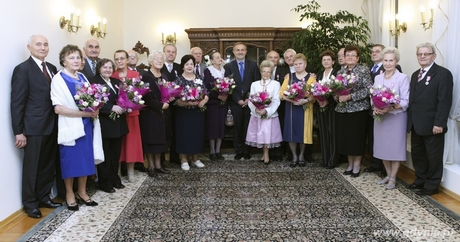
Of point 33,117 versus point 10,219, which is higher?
point 33,117

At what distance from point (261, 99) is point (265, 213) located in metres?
2.05

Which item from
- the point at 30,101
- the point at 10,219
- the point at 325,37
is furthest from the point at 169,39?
the point at 10,219

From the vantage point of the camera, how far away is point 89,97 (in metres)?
3.71

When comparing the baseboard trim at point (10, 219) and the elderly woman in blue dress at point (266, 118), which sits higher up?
the elderly woman in blue dress at point (266, 118)

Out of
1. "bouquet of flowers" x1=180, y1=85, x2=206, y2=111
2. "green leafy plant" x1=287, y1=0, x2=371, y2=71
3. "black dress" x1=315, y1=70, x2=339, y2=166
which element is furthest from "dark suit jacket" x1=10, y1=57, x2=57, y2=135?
"green leafy plant" x1=287, y1=0, x2=371, y2=71

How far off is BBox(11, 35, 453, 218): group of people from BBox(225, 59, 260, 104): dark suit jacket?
0.05ft

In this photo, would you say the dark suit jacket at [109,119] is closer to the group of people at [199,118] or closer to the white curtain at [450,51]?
the group of people at [199,118]

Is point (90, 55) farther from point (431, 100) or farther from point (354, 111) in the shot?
point (431, 100)

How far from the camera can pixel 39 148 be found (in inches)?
148

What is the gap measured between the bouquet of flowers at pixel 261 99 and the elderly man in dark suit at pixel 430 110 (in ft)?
6.02

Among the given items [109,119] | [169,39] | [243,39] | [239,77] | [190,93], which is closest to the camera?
[109,119]

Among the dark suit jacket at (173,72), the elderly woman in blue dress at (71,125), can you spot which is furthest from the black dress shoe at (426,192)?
the elderly woman in blue dress at (71,125)

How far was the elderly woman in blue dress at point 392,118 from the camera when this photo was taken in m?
4.48

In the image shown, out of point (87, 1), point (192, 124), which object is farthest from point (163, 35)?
point (192, 124)
